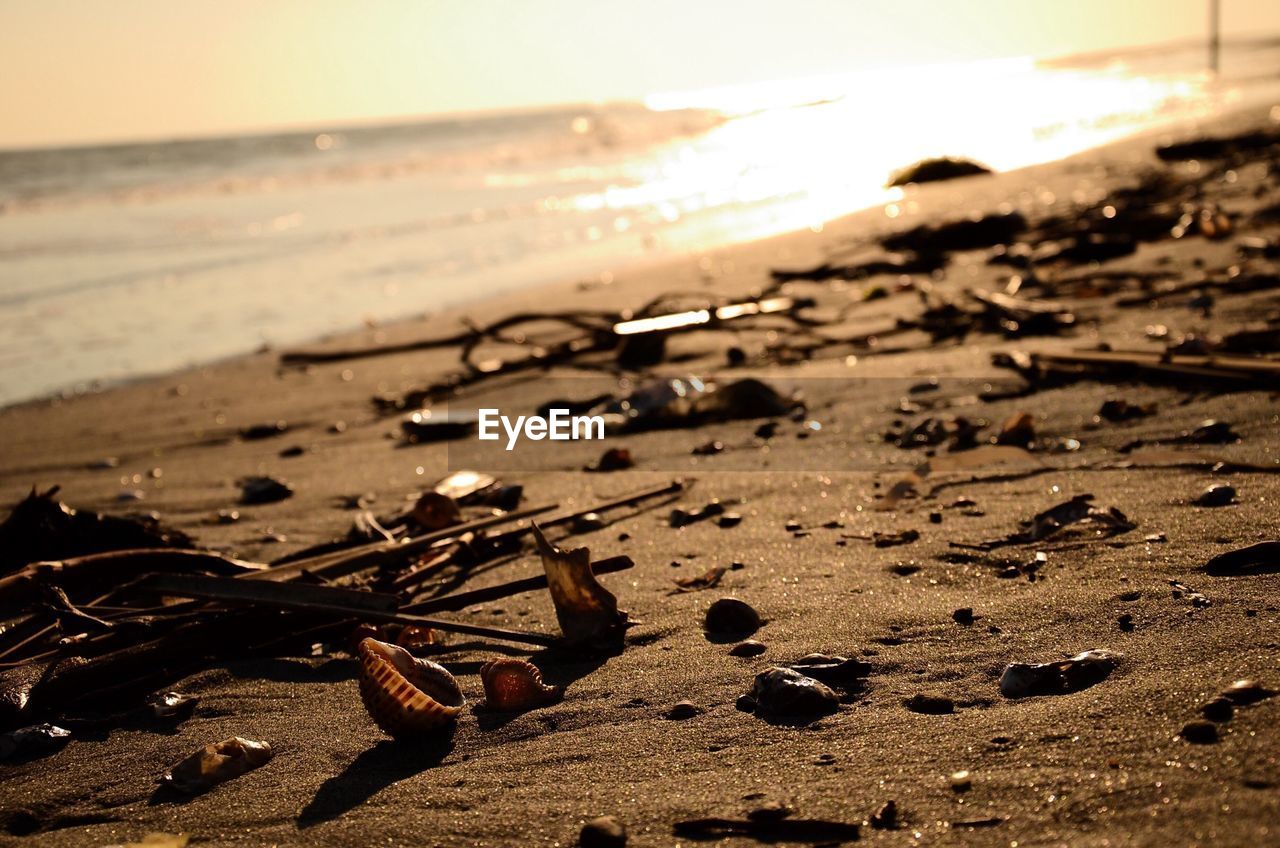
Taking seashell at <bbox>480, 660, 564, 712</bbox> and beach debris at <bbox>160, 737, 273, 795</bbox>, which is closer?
beach debris at <bbox>160, 737, 273, 795</bbox>

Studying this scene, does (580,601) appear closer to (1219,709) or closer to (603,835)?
(603,835)

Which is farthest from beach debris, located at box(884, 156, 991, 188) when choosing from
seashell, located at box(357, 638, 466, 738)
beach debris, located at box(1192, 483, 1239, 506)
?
seashell, located at box(357, 638, 466, 738)

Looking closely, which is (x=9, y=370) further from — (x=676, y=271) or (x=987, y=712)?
(x=987, y=712)

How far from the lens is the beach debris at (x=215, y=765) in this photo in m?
2.08

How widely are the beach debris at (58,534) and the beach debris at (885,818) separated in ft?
7.57

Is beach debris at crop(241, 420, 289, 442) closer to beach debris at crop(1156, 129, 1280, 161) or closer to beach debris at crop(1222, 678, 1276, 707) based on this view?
beach debris at crop(1222, 678, 1276, 707)

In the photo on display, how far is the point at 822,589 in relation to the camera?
270cm

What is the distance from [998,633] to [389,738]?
114 cm

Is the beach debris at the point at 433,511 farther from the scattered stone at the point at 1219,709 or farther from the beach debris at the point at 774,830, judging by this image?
the scattered stone at the point at 1219,709

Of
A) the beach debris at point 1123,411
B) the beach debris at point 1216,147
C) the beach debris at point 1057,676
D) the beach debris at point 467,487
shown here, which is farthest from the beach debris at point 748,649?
the beach debris at point 1216,147

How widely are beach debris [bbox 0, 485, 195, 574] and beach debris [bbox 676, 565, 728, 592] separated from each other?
148 centimetres

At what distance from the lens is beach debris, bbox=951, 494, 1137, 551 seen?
2.78 m

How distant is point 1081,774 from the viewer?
1716 mm

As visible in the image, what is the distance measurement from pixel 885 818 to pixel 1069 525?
1345mm
